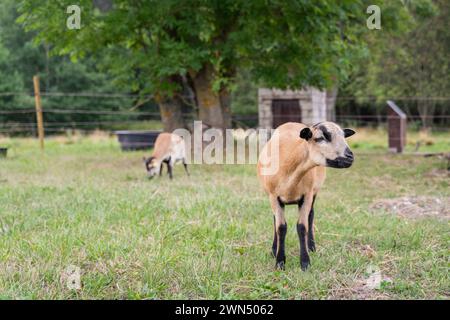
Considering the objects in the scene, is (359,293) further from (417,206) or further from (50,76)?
(50,76)

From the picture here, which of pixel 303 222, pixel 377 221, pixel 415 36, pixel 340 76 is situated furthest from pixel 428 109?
pixel 303 222

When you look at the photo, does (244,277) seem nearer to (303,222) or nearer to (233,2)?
(303,222)

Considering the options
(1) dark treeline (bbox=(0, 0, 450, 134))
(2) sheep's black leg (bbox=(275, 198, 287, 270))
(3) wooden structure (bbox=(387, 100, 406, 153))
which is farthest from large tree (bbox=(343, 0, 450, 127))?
(2) sheep's black leg (bbox=(275, 198, 287, 270))

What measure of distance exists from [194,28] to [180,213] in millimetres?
6060

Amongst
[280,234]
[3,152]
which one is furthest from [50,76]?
[280,234]

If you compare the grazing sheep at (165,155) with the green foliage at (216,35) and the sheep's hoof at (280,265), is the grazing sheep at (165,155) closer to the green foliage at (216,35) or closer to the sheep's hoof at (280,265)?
the green foliage at (216,35)

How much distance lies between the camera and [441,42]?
74.8 feet

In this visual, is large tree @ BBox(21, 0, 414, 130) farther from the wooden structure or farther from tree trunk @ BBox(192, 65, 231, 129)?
the wooden structure

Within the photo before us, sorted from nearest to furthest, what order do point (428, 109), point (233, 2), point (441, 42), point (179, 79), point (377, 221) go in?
point (377, 221), point (233, 2), point (179, 79), point (441, 42), point (428, 109)

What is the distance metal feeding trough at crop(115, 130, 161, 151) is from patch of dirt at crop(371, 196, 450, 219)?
432 inches

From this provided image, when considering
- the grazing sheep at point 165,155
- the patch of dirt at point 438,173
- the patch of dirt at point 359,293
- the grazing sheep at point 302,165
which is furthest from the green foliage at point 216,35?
the patch of dirt at point 359,293

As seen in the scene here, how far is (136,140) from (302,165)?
1377 cm

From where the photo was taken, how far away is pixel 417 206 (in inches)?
286
